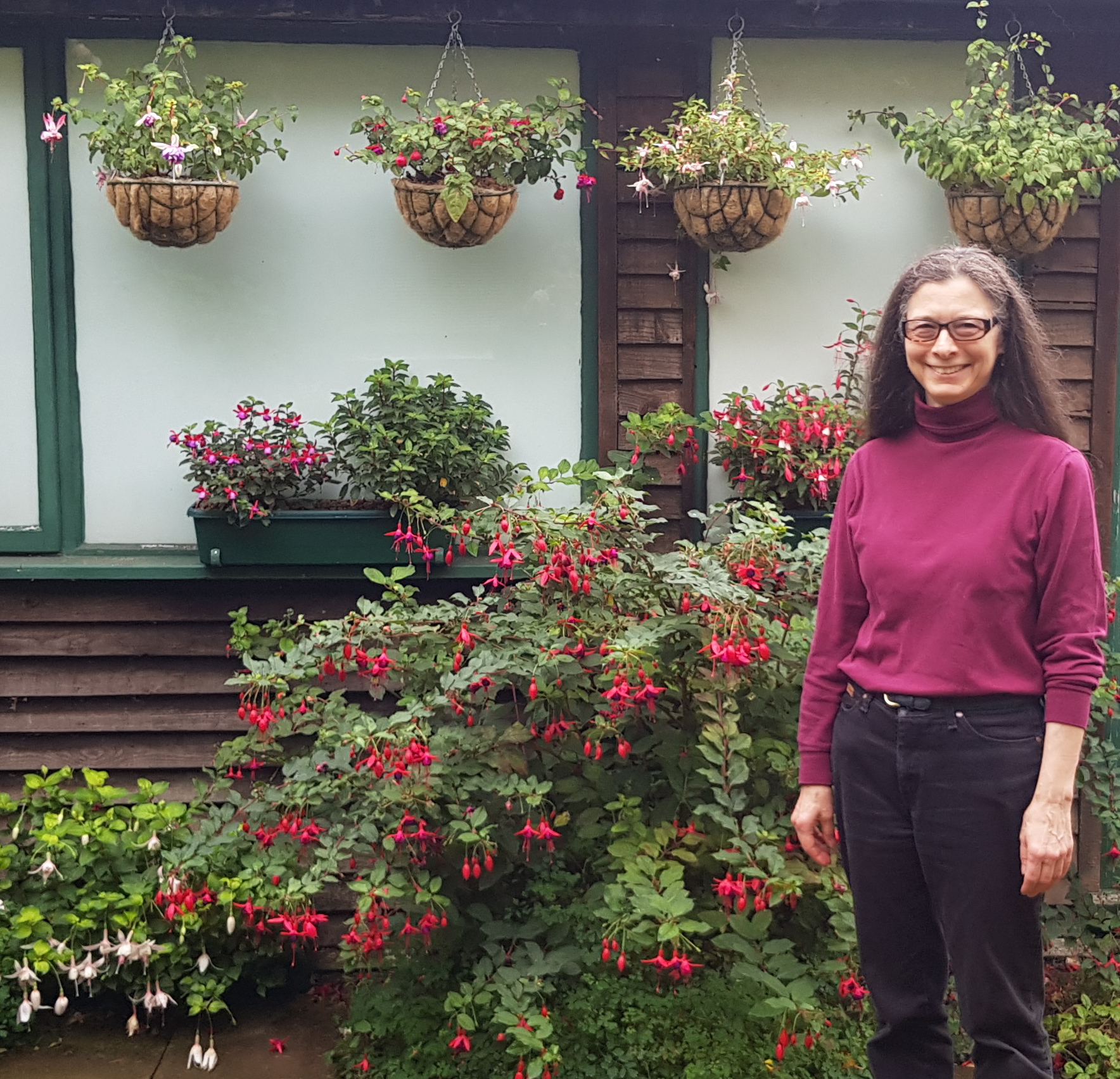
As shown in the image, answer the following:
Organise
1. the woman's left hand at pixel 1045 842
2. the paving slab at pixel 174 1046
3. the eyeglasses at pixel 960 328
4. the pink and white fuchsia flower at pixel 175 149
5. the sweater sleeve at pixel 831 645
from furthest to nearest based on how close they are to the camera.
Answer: the pink and white fuchsia flower at pixel 175 149, the paving slab at pixel 174 1046, the sweater sleeve at pixel 831 645, the eyeglasses at pixel 960 328, the woman's left hand at pixel 1045 842

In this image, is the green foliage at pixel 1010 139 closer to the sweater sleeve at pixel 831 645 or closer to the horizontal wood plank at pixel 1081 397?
the horizontal wood plank at pixel 1081 397

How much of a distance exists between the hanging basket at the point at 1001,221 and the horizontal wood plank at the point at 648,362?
0.97m

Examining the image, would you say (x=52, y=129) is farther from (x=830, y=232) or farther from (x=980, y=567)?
(x=980, y=567)

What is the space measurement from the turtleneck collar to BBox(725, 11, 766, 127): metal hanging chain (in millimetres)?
2157

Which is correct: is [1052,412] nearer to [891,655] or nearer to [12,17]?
[891,655]

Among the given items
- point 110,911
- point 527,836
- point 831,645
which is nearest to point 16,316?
point 110,911

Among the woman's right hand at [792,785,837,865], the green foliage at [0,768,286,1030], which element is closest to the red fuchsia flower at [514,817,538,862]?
the woman's right hand at [792,785,837,865]

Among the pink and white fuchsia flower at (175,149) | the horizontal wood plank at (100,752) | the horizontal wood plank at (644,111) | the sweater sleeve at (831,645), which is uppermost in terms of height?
the horizontal wood plank at (644,111)

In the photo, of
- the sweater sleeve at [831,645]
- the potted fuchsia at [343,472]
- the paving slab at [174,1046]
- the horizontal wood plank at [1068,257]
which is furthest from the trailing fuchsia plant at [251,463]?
the horizontal wood plank at [1068,257]

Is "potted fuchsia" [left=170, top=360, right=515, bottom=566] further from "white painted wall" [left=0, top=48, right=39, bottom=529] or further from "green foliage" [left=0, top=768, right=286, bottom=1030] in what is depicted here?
"green foliage" [left=0, top=768, right=286, bottom=1030]

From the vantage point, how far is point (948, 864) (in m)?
2.15

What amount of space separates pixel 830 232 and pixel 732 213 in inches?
21.0

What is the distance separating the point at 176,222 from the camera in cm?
377

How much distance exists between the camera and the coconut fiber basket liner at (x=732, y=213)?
3883mm
